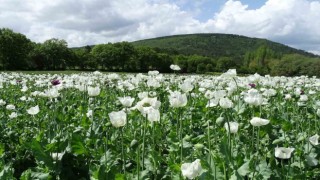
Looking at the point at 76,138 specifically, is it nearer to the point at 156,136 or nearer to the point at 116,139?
the point at 116,139

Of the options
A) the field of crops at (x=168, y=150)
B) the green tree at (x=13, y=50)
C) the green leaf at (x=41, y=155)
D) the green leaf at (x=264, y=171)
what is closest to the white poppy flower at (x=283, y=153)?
the field of crops at (x=168, y=150)

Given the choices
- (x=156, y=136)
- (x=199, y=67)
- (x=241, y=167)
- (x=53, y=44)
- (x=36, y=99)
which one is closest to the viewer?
(x=241, y=167)

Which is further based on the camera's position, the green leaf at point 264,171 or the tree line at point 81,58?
the tree line at point 81,58

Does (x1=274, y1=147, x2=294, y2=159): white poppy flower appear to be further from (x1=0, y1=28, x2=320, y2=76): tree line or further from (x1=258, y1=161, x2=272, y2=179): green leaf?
(x1=0, y1=28, x2=320, y2=76): tree line

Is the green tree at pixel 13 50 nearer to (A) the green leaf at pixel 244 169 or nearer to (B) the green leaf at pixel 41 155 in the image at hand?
(B) the green leaf at pixel 41 155

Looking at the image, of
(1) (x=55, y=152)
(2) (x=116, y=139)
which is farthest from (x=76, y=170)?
(2) (x=116, y=139)

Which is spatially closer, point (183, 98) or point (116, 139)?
point (183, 98)

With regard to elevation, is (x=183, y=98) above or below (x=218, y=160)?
above

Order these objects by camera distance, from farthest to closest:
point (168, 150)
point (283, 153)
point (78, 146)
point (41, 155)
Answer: point (168, 150)
point (78, 146)
point (41, 155)
point (283, 153)

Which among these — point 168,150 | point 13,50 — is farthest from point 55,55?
point 168,150

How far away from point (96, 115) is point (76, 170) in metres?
2.32

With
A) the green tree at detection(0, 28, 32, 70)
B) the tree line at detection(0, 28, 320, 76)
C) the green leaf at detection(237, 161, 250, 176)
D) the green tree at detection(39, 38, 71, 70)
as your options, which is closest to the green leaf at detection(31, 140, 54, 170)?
the green leaf at detection(237, 161, 250, 176)

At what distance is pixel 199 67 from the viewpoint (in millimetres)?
96750

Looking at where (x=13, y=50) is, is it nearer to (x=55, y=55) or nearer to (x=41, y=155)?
(x=55, y=55)
